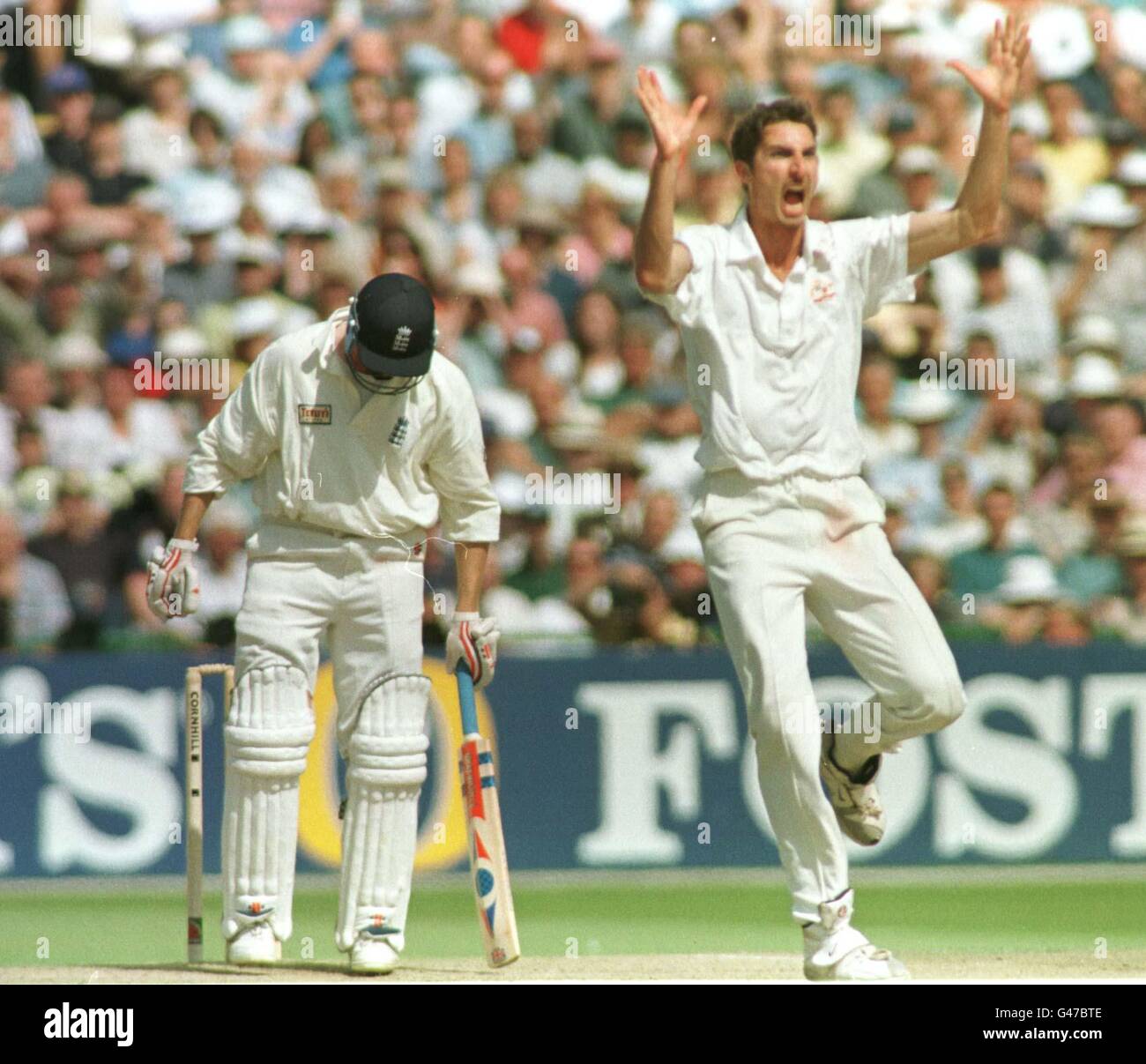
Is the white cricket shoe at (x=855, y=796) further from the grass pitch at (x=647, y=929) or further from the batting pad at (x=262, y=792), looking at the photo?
the batting pad at (x=262, y=792)

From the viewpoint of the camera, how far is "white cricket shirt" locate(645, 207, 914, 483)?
6.68 metres

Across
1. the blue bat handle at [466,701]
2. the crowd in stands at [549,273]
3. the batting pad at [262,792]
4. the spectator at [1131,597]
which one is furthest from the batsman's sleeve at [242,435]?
the spectator at [1131,597]

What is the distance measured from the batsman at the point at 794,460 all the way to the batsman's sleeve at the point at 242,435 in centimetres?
134

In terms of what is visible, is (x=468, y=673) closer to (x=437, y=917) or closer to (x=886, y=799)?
(x=437, y=917)

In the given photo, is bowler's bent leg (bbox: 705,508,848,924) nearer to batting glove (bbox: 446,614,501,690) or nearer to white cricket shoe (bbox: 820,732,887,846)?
white cricket shoe (bbox: 820,732,887,846)

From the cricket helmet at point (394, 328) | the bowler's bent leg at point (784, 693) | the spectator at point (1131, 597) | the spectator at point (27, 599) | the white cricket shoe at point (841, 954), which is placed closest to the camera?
the white cricket shoe at point (841, 954)

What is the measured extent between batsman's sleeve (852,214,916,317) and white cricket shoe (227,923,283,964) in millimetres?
2848

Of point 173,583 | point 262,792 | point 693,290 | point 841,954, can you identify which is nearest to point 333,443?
point 173,583

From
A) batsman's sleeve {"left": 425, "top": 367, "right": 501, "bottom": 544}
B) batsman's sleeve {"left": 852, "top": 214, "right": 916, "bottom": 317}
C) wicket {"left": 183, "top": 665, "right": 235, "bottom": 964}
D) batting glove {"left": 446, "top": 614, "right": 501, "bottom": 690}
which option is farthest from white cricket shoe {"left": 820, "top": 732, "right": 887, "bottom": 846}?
wicket {"left": 183, "top": 665, "right": 235, "bottom": 964}

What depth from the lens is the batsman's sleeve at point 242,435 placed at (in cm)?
709

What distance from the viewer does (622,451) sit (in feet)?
36.9

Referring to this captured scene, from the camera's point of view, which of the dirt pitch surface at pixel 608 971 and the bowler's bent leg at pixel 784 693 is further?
the dirt pitch surface at pixel 608 971

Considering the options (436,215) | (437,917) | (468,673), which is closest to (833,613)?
(468,673)

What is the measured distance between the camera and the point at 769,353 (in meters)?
6.73
